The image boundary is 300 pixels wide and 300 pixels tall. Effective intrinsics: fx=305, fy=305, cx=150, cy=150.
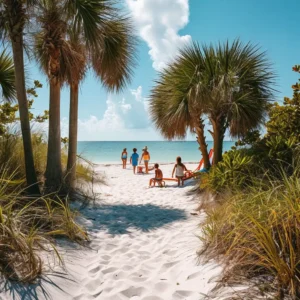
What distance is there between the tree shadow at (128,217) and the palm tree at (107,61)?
3.65ft

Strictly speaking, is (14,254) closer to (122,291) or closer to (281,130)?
(122,291)

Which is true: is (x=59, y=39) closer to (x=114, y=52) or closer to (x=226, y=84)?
(x=114, y=52)

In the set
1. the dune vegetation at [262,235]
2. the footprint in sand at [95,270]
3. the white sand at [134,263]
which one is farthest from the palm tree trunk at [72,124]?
the footprint in sand at [95,270]

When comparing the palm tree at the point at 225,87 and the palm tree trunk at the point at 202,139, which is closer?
the palm tree at the point at 225,87

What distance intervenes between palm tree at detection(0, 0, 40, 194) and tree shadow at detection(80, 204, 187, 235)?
1.39m

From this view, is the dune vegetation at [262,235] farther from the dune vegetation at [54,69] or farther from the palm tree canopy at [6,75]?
the palm tree canopy at [6,75]

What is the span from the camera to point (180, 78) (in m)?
9.16

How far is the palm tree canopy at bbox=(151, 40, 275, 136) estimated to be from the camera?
334 inches

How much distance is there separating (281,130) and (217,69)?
267cm

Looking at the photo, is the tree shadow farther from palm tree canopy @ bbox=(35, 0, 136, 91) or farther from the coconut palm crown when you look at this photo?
palm tree canopy @ bbox=(35, 0, 136, 91)

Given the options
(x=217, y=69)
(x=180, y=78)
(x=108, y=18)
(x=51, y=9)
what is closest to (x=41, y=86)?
(x=51, y=9)

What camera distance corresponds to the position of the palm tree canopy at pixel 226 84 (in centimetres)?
848

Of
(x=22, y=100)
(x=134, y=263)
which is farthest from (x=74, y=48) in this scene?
(x=134, y=263)

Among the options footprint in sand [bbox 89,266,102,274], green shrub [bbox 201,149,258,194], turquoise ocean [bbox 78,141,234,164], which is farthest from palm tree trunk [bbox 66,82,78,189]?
footprint in sand [bbox 89,266,102,274]
